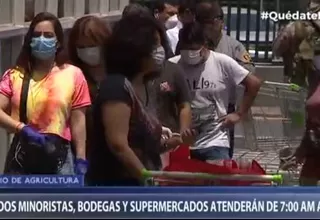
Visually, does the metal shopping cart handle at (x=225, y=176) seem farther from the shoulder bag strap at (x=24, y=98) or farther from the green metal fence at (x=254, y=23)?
the shoulder bag strap at (x=24, y=98)

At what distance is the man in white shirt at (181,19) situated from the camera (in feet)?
29.3

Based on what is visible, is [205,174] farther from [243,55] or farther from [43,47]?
[43,47]

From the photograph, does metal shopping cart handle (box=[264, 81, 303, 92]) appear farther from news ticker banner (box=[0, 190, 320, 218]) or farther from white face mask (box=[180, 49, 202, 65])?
news ticker banner (box=[0, 190, 320, 218])

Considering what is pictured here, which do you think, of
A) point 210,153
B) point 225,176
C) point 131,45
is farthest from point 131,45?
point 225,176

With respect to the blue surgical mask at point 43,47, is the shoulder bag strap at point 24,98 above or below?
→ below

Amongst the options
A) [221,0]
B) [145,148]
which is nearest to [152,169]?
[145,148]

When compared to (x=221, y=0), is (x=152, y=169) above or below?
below

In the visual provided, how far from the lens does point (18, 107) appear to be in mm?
9102

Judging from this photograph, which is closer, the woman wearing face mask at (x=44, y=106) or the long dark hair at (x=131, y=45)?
the long dark hair at (x=131, y=45)

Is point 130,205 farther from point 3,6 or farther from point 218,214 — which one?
point 3,6

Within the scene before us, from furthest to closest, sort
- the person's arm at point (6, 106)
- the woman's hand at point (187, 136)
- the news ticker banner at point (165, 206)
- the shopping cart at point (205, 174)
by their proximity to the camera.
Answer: the person's arm at point (6, 106) < the woman's hand at point (187, 136) < the shopping cart at point (205, 174) < the news ticker banner at point (165, 206)

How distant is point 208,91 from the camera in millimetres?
9000

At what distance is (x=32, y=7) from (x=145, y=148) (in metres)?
0.68

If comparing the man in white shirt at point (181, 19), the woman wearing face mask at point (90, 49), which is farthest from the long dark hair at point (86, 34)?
the man in white shirt at point (181, 19)
